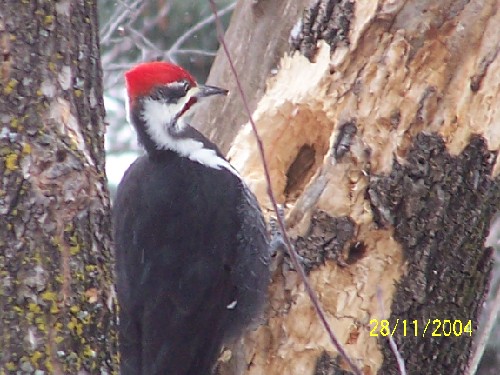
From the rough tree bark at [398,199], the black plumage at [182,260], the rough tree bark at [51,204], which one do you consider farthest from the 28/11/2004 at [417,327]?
the rough tree bark at [51,204]

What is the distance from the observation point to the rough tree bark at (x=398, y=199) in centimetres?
245

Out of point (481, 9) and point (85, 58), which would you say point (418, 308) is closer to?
point (481, 9)

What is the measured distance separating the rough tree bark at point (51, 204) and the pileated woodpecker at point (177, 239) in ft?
3.53

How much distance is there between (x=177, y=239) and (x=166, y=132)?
1.33 ft

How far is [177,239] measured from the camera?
2.99 m

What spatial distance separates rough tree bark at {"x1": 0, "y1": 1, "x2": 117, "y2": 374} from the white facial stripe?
1.25 metres

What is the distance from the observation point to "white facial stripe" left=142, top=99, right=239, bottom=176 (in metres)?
3.11

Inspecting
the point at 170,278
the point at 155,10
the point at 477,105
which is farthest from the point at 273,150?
the point at 155,10

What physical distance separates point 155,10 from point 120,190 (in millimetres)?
2708

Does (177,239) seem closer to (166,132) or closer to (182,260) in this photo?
(182,260)

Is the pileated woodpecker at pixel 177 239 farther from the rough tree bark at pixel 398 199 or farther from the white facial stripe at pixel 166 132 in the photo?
the rough tree bark at pixel 398 199

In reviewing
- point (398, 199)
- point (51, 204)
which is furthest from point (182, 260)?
point (51, 204)

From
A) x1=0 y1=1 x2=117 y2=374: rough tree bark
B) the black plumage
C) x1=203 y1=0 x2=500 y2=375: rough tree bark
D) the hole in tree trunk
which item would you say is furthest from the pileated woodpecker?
x1=0 y1=1 x2=117 y2=374: rough tree bark

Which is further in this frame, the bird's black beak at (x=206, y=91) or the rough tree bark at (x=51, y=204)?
the bird's black beak at (x=206, y=91)
